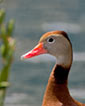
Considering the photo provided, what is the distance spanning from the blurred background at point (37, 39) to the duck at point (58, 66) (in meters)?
2.15

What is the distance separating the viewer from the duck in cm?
132

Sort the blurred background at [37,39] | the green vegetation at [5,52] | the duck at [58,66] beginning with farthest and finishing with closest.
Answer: the blurred background at [37,39] → the duck at [58,66] → the green vegetation at [5,52]

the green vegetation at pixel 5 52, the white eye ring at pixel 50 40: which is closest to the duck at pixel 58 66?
the white eye ring at pixel 50 40

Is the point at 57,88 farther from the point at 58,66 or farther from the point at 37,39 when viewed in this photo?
the point at 37,39

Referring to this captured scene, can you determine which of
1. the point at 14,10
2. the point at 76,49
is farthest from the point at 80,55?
the point at 14,10

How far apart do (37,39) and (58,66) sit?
2584 mm

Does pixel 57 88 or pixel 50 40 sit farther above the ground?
pixel 50 40

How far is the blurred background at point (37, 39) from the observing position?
3693 mm

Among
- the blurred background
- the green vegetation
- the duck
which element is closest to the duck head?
the duck

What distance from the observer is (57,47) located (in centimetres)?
137

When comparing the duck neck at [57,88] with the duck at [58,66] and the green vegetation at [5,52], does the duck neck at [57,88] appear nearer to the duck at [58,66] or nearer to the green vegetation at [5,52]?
the duck at [58,66]

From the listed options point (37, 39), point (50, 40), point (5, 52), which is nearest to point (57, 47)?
point (50, 40)

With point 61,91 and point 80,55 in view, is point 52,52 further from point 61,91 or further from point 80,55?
point 80,55

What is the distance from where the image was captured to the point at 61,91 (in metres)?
1.33
